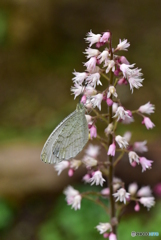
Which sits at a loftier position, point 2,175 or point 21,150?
point 21,150

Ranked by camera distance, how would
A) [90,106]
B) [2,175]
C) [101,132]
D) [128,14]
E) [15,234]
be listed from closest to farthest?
[90,106] → [15,234] → [2,175] → [101,132] → [128,14]

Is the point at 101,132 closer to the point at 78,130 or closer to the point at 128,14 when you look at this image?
the point at 78,130

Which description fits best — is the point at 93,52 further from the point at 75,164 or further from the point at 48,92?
the point at 48,92

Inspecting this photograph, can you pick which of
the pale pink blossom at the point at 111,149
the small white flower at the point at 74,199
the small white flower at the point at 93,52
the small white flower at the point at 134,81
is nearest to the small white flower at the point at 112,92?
the small white flower at the point at 134,81

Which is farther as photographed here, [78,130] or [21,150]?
[21,150]

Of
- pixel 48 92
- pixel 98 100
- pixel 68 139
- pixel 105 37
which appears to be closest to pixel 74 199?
pixel 68 139

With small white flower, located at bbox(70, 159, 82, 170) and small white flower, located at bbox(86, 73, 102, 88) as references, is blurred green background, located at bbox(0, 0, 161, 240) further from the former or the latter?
small white flower, located at bbox(86, 73, 102, 88)

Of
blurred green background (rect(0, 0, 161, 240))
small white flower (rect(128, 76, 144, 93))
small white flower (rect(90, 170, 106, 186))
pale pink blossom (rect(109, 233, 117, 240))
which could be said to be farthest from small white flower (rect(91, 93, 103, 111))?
blurred green background (rect(0, 0, 161, 240))

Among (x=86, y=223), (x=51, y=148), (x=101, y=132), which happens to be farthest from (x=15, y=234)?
(x=51, y=148)
